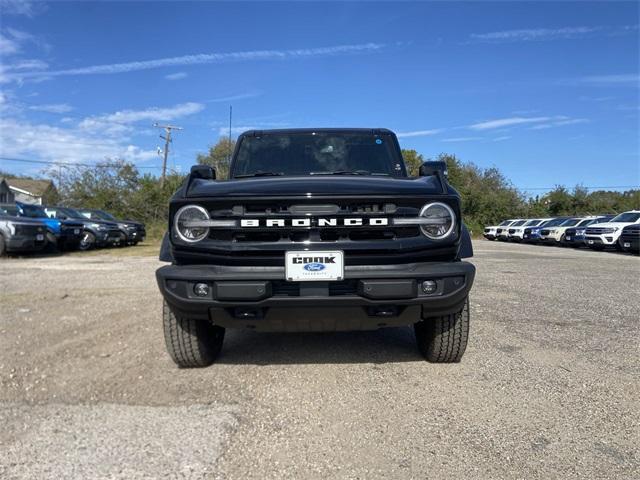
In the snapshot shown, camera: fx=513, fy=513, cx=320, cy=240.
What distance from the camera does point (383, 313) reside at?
317 cm

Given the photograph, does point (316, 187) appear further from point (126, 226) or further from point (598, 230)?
point (598, 230)

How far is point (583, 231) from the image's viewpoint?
22016 mm

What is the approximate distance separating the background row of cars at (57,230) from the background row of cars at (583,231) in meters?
18.0

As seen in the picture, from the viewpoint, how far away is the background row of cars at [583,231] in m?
18.4

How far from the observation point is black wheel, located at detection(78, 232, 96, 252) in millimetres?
16547

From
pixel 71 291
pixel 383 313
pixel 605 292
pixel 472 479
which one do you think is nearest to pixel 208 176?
pixel 383 313

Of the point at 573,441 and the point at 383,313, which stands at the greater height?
the point at 383,313

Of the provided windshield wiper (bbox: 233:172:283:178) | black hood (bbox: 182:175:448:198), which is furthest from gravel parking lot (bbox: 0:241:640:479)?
windshield wiper (bbox: 233:172:283:178)

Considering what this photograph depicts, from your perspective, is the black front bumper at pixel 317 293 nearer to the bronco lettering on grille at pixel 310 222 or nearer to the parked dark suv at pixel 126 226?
the bronco lettering on grille at pixel 310 222

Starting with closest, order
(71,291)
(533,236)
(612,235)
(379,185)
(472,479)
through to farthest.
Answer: (472,479), (379,185), (71,291), (612,235), (533,236)

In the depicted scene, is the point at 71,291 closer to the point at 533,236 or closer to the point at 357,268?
the point at 357,268

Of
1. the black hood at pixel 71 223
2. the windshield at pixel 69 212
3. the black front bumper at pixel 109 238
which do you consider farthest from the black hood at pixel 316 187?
the windshield at pixel 69 212

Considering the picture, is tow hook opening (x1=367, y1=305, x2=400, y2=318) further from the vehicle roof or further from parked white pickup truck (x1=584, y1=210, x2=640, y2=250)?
parked white pickup truck (x1=584, y1=210, x2=640, y2=250)

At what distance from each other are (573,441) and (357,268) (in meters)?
1.42
